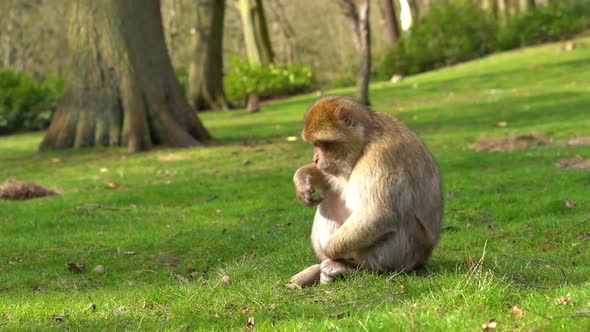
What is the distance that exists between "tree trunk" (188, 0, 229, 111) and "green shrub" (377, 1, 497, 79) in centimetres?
1000

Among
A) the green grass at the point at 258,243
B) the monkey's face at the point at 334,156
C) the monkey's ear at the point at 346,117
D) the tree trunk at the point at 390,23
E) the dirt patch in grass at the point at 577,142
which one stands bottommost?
the dirt patch in grass at the point at 577,142

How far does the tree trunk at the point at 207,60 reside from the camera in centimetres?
3112

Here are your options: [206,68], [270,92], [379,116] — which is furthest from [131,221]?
[270,92]

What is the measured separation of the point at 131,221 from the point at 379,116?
5430 millimetres

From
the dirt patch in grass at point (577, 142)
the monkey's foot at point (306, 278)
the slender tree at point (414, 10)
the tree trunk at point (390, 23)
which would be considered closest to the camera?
the monkey's foot at point (306, 278)

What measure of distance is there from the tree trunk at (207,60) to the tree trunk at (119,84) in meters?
12.6

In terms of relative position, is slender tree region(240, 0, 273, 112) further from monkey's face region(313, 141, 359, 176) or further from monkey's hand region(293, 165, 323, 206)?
monkey's face region(313, 141, 359, 176)

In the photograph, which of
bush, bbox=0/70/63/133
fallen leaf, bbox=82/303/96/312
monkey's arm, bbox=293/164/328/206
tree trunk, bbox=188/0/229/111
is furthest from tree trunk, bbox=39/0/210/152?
tree trunk, bbox=188/0/229/111

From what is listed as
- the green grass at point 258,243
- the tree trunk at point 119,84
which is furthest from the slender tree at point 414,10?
the tree trunk at point 119,84

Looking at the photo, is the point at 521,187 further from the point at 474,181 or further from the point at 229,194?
the point at 229,194

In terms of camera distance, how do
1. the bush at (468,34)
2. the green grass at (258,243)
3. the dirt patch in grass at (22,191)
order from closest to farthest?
the green grass at (258,243)
the dirt patch in grass at (22,191)
the bush at (468,34)

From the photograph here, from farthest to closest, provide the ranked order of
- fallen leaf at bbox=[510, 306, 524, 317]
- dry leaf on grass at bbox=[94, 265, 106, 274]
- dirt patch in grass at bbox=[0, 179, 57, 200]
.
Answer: dirt patch in grass at bbox=[0, 179, 57, 200]
dry leaf on grass at bbox=[94, 265, 106, 274]
fallen leaf at bbox=[510, 306, 524, 317]

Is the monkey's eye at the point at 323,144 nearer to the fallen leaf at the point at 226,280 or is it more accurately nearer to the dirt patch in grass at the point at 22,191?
the fallen leaf at the point at 226,280

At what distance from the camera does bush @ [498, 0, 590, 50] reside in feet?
127
